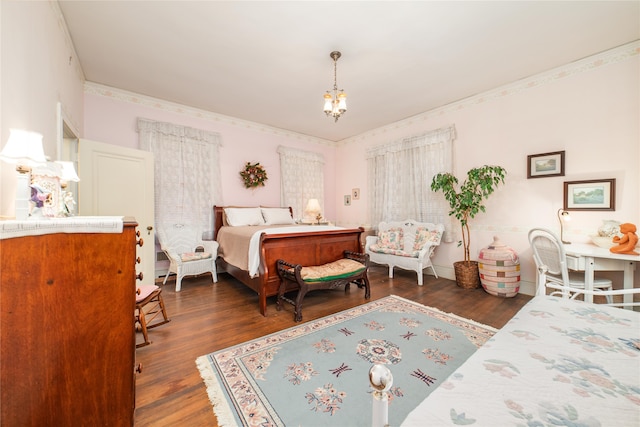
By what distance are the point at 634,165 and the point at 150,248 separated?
225 inches

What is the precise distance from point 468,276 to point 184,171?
4638 mm

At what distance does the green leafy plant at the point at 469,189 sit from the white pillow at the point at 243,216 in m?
3.00

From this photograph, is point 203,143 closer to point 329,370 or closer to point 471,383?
point 329,370

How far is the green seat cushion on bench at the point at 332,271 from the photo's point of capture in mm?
2775

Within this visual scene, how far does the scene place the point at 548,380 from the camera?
0.75m

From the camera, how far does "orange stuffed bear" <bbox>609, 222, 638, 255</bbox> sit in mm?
2299

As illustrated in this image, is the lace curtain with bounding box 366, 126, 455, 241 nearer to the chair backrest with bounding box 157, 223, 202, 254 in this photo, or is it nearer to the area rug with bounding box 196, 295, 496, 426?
the area rug with bounding box 196, 295, 496, 426

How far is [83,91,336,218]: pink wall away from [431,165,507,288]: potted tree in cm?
297

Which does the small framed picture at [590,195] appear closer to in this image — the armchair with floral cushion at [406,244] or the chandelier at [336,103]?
the armchair with floral cushion at [406,244]

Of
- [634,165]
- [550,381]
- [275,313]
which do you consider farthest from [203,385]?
[634,165]

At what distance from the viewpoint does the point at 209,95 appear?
387cm

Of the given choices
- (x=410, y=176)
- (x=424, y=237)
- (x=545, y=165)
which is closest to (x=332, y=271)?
(x=424, y=237)

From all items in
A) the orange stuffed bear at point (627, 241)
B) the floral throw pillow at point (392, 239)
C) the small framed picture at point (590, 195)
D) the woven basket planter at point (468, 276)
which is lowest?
the woven basket planter at point (468, 276)

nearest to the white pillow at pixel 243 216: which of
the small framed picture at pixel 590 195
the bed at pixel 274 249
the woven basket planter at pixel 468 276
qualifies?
the bed at pixel 274 249
